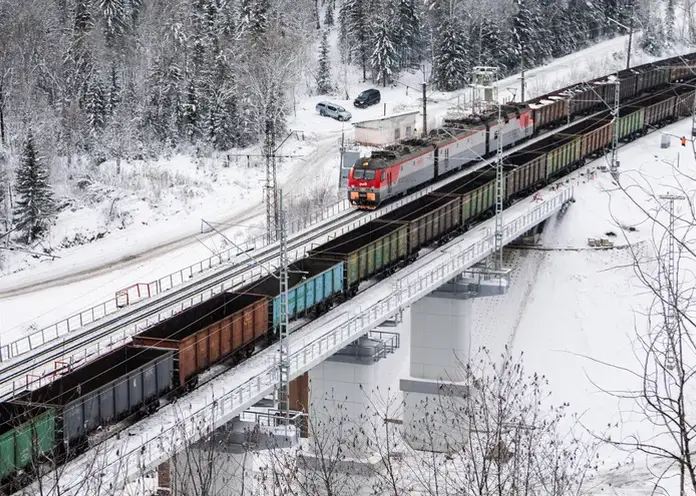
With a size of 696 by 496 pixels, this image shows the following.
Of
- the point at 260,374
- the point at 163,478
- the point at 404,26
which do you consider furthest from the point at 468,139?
the point at 260,374

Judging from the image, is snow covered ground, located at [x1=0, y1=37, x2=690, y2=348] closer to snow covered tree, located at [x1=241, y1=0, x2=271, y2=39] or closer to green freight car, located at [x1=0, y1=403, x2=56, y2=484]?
snow covered tree, located at [x1=241, y1=0, x2=271, y2=39]

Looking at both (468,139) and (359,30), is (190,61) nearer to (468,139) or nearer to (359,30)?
(359,30)

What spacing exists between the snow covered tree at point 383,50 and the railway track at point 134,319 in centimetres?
4602

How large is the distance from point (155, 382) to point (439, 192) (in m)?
30.6

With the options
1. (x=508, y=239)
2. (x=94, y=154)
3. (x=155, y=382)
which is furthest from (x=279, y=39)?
(x=155, y=382)

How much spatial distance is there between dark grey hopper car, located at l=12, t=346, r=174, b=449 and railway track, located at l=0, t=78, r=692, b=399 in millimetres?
616

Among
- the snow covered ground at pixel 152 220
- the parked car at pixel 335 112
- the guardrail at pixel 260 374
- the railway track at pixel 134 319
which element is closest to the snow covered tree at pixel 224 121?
the snow covered ground at pixel 152 220

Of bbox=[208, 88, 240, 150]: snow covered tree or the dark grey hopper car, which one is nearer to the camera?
the dark grey hopper car

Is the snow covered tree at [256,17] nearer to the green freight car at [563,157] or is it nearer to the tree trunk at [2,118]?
the tree trunk at [2,118]

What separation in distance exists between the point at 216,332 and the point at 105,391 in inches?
241

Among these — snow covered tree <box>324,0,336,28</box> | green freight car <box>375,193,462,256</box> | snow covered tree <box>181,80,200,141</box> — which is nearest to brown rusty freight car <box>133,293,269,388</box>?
green freight car <box>375,193,462,256</box>

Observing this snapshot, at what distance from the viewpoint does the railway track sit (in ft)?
121

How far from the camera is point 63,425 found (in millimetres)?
27969

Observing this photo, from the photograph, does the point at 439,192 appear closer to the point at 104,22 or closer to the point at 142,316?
the point at 142,316
